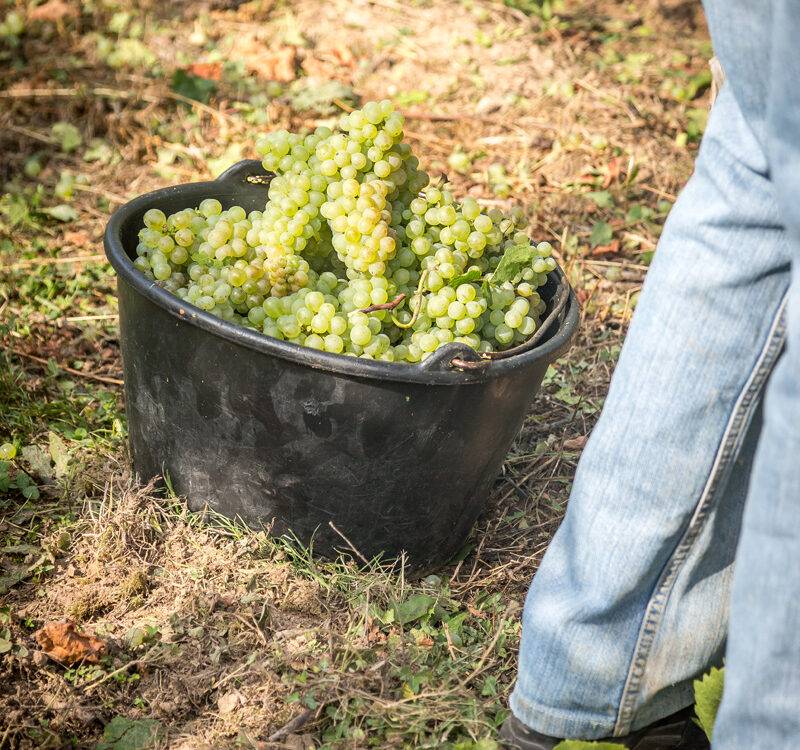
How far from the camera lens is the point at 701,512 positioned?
1.32 metres

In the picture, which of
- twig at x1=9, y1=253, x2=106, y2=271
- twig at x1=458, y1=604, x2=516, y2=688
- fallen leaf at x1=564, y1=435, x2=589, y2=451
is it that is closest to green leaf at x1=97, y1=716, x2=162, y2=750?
twig at x1=458, y1=604, x2=516, y2=688

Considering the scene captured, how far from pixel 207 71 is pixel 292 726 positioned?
3112mm

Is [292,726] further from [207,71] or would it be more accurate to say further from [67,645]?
[207,71]

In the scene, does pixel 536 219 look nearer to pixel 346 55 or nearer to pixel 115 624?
pixel 346 55

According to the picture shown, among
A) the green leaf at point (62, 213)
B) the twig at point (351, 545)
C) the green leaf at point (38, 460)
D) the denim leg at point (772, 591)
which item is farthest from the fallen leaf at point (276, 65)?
the denim leg at point (772, 591)

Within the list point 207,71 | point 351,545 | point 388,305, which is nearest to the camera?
point 388,305

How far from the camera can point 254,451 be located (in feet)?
5.77

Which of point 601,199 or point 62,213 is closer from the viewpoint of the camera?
point 62,213

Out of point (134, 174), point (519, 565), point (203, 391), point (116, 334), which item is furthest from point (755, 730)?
point (134, 174)

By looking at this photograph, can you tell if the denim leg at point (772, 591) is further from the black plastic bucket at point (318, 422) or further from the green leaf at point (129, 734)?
the green leaf at point (129, 734)

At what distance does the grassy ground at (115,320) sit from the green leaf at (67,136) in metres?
0.01

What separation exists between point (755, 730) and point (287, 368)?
0.91 metres

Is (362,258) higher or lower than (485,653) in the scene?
higher

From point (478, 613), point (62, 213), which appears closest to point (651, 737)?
point (478, 613)
